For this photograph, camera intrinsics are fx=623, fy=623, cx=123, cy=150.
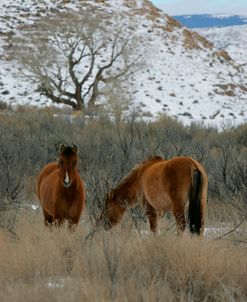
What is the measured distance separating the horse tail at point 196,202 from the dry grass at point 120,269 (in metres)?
0.58

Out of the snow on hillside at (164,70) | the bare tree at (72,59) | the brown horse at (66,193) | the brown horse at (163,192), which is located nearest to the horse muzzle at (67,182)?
the brown horse at (66,193)

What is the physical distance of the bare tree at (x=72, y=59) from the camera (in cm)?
3541

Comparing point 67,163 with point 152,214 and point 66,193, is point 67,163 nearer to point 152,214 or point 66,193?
point 66,193

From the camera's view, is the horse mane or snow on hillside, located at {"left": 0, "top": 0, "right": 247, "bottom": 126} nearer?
the horse mane

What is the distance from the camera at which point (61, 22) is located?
4388 cm

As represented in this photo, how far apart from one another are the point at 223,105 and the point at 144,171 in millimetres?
33036

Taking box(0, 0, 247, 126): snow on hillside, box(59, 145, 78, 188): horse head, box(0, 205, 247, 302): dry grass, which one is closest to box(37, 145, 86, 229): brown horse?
box(59, 145, 78, 188): horse head

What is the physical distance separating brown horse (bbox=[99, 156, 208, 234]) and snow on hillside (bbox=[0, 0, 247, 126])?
26.5 meters

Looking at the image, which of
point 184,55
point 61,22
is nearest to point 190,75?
point 184,55

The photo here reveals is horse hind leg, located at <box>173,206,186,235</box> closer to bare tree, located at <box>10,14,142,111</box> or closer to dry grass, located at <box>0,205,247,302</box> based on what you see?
dry grass, located at <box>0,205,247,302</box>

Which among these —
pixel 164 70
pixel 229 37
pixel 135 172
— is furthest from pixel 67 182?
pixel 229 37

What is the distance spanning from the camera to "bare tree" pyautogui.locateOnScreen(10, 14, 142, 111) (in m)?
35.4

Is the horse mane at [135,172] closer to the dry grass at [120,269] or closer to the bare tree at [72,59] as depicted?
the dry grass at [120,269]

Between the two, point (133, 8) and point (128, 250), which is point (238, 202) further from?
point (133, 8)
